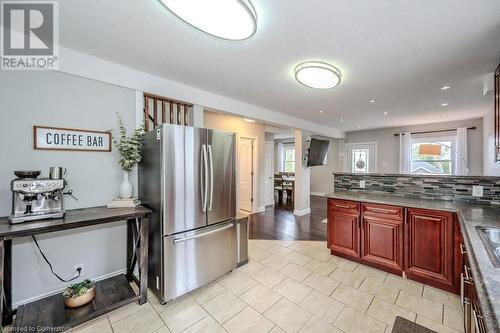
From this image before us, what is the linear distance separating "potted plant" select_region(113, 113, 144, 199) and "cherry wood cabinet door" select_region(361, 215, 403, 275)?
2.93 meters

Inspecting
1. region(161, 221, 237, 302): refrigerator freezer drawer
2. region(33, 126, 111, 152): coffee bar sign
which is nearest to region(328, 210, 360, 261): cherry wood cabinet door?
region(161, 221, 237, 302): refrigerator freezer drawer

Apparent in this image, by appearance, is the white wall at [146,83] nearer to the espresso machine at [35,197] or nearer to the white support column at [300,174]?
the espresso machine at [35,197]

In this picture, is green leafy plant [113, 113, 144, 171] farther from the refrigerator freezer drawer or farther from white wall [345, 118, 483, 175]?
white wall [345, 118, 483, 175]

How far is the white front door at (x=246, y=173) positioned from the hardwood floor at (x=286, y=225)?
1.55ft

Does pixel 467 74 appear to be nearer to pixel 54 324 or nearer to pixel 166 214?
pixel 166 214

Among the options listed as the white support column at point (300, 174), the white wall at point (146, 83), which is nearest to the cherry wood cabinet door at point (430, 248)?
the white wall at point (146, 83)

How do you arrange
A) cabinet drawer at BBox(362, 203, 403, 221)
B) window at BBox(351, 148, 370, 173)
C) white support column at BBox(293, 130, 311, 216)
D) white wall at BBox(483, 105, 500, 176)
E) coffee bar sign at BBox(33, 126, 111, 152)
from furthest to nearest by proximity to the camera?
window at BBox(351, 148, 370, 173) < white support column at BBox(293, 130, 311, 216) < white wall at BBox(483, 105, 500, 176) < cabinet drawer at BBox(362, 203, 403, 221) < coffee bar sign at BBox(33, 126, 111, 152)

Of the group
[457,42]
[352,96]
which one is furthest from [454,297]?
[352,96]

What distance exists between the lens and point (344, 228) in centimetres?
296

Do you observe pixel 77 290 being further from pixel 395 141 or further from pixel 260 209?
pixel 395 141

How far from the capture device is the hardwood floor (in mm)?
3973

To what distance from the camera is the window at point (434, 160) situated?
5.88m

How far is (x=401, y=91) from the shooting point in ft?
10.7

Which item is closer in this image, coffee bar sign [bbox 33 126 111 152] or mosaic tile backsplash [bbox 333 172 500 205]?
coffee bar sign [bbox 33 126 111 152]
